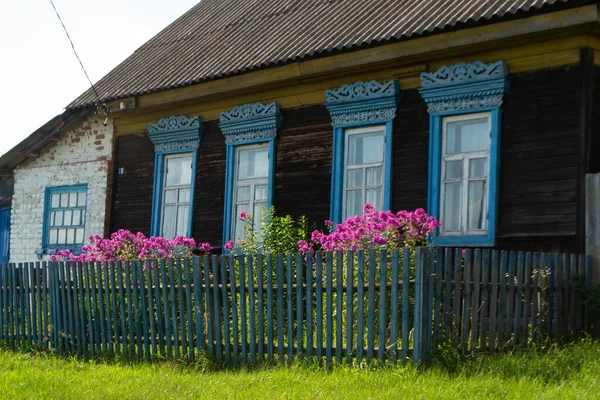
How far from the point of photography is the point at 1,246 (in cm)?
1950

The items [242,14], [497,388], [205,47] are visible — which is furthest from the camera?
[242,14]

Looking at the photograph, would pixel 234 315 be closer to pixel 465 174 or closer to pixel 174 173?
pixel 465 174

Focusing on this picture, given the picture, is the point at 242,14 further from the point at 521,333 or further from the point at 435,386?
the point at 435,386

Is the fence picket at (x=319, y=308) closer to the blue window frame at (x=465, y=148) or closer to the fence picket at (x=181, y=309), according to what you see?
the fence picket at (x=181, y=309)

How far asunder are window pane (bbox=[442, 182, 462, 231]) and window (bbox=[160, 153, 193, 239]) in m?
5.09

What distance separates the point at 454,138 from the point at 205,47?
19.8 feet

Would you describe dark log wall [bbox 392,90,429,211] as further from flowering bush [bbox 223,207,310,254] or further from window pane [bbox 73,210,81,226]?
window pane [bbox 73,210,81,226]

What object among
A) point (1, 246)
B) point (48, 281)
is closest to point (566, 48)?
point (48, 281)

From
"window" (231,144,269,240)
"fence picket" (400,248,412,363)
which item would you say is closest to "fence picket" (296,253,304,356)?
"fence picket" (400,248,412,363)

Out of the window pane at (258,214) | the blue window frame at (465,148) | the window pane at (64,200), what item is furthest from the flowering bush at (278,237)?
the window pane at (64,200)

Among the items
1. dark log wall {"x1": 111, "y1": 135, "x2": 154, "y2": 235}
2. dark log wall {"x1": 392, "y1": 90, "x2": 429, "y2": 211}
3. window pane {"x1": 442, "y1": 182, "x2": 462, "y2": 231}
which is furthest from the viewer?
dark log wall {"x1": 111, "y1": 135, "x2": 154, "y2": 235}

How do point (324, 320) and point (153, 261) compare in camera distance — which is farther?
point (153, 261)

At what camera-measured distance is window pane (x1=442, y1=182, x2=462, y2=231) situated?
10.9 m

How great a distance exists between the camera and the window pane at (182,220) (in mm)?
14617
